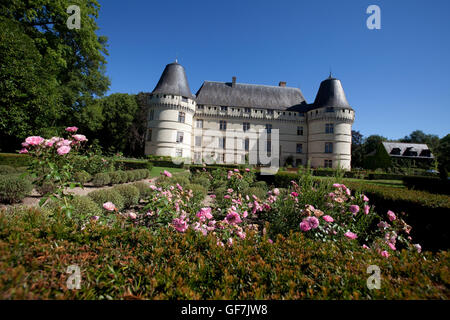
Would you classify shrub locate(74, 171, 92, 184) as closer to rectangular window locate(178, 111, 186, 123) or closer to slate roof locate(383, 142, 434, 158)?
rectangular window locate(178, 111, 186, 123)

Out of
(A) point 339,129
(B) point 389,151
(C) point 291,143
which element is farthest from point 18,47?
(B) point 389,151

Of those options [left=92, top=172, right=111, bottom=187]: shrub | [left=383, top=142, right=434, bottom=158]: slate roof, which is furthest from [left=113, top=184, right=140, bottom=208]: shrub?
[left=383, top=142, right=434, bottom=158]: slate roof

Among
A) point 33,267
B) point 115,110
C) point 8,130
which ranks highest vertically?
point 115,110

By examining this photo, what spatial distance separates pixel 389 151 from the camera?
36562 mm

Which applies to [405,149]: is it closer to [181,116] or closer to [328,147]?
[328,147]

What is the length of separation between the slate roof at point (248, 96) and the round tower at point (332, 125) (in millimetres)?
4423

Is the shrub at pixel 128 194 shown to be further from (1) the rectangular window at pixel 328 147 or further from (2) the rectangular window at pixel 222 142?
(1) the rectangular window at pixel 328 147

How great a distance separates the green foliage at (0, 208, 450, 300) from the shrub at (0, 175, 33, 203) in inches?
173

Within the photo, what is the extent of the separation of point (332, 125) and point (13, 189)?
3098 cm

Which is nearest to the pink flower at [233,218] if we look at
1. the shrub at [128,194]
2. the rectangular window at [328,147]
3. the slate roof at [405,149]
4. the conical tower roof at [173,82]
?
the shrub at [128,194]
